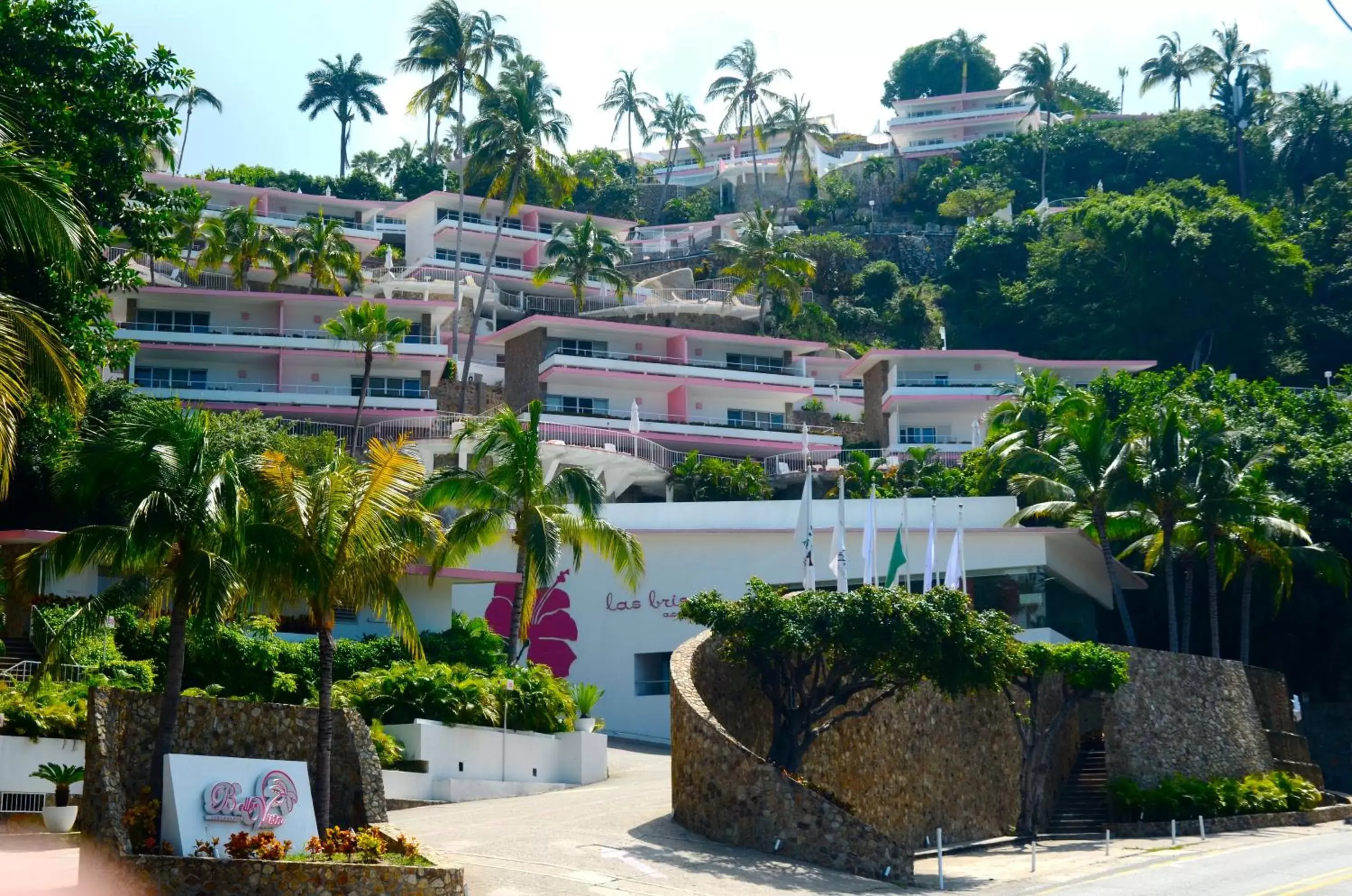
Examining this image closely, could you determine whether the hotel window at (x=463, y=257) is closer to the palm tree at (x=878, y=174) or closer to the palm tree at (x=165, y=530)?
the palm tree at (x=878, y=174)

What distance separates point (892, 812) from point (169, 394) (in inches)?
1489

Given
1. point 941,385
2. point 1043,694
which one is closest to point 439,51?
point 941,385

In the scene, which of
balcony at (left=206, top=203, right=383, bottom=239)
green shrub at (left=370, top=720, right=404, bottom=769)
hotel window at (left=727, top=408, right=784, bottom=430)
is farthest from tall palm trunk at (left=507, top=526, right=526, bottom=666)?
balcony at (left=206, top=203, right=383, bottom=239)

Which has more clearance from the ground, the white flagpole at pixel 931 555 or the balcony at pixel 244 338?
the balcony at pixel 244 338

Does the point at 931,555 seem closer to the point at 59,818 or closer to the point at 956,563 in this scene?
the point at 956,563

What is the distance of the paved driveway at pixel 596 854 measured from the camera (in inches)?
858

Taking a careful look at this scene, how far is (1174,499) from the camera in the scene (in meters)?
43.4

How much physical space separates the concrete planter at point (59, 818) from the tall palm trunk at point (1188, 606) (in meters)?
33.4

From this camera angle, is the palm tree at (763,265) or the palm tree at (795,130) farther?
the palm tree at (795,130)

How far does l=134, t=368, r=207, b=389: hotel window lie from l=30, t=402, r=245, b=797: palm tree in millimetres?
42004

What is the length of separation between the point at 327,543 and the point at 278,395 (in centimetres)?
4040

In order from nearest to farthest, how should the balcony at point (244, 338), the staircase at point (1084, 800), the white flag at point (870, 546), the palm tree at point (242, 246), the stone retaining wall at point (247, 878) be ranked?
1. the stone retaining wall at point (247, 878)
2. the staircase at point (1084, 800)
3. the white flag at point (870, 546)
4. the balcony at point (244, 338)
5. the palm tree at point (242, 246)

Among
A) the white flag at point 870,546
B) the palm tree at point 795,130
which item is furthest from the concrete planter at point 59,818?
the palm tree at point 795,130

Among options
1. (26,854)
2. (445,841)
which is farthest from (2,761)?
(445,841)
